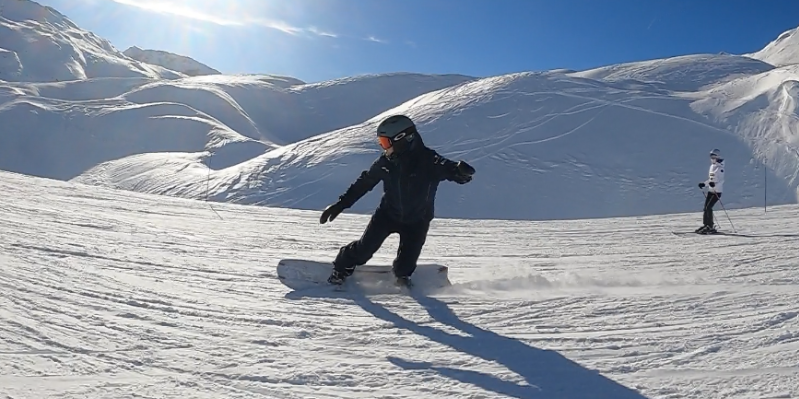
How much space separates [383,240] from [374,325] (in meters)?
1.24

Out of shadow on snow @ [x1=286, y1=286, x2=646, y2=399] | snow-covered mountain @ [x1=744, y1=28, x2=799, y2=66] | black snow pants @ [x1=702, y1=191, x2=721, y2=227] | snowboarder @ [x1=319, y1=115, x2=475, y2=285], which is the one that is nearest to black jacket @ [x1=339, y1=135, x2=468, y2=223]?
snowboarder @ [x1=319, y1=115, x2=475, y2=285]

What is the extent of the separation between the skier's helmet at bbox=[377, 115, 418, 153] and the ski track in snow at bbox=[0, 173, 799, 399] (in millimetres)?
1147

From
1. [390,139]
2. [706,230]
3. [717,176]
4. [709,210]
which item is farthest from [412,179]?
[717,176]

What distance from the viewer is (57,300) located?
385 cm

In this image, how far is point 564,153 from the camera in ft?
73.7

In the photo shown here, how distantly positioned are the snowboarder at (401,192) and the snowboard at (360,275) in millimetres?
121

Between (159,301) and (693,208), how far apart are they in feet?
57.5

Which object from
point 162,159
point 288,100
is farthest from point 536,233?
point 288,100

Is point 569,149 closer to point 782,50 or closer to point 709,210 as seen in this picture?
point 709,210

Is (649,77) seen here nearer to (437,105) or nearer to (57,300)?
(437,105)

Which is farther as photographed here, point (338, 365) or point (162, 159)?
point (162, 159)

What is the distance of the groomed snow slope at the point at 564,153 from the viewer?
63.0 ft

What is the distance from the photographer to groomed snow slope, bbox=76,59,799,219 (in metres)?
19.2

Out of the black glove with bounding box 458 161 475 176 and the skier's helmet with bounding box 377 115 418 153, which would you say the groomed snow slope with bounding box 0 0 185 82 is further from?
the black glove with bounding box 458 161 475 176
